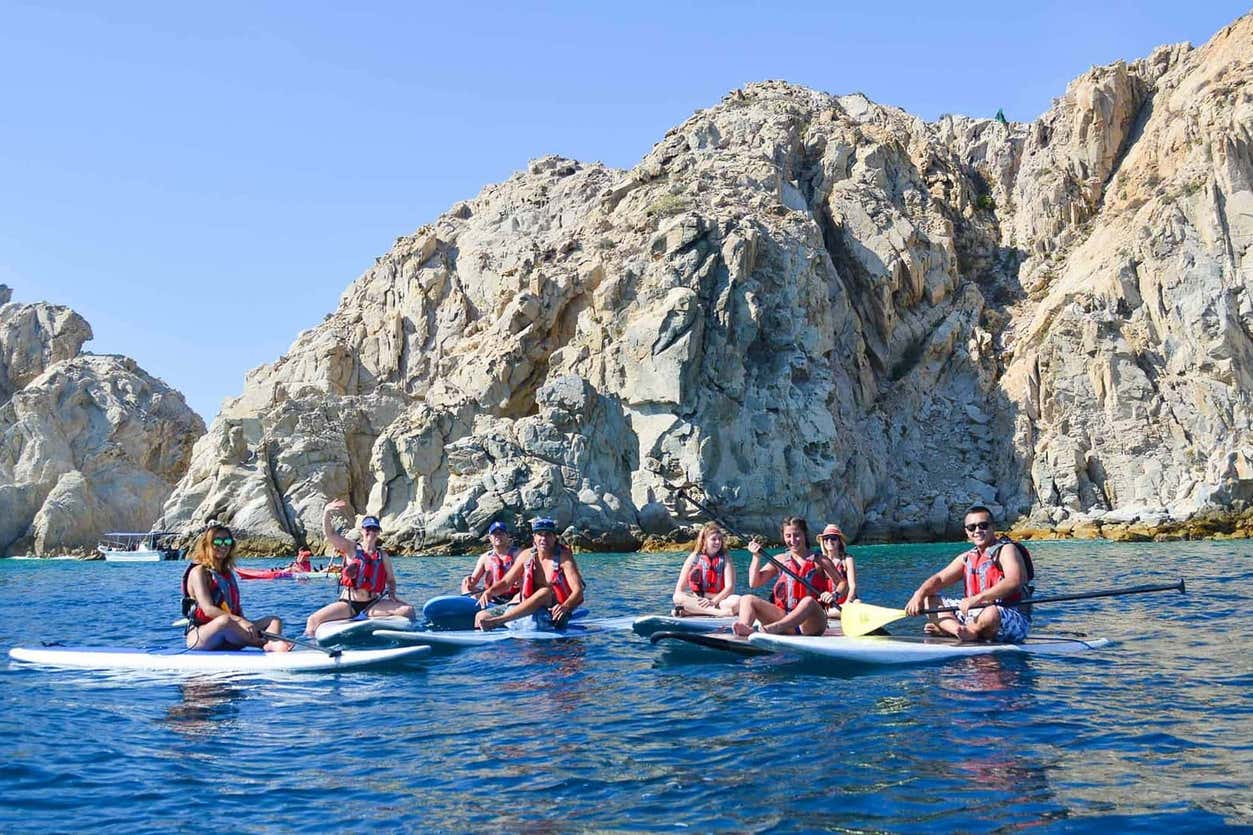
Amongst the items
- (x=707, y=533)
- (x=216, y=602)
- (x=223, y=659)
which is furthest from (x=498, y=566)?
(x=223, y=659)

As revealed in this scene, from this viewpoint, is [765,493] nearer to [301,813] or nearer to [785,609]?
[785,609]

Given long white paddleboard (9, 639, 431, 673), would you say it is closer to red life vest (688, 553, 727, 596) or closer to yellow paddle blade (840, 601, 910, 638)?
red life vest (688, 553, 727, 596)

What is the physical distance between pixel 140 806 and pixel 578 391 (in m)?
44.6

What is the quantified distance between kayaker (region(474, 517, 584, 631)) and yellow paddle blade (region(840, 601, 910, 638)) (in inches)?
159

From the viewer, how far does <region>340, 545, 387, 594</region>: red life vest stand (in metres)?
15.8

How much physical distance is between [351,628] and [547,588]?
2.81m

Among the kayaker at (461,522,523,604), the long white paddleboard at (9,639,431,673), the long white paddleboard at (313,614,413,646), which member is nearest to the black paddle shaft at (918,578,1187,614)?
the kayaker at (461,522,523,604)

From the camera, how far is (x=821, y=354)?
57688 millimetres

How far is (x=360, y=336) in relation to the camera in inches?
3007

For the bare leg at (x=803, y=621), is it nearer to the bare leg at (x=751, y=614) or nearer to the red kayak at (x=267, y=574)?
the bare leg at (x=751, y=614)

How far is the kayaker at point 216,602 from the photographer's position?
12.2 meters

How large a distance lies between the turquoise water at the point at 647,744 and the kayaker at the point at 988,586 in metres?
0.52

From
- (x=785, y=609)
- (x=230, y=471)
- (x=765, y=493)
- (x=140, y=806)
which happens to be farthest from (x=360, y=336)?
(x=140, y=806)

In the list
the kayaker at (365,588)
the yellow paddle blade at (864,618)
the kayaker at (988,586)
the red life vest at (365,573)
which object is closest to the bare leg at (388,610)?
the kayaker at (365,588)
